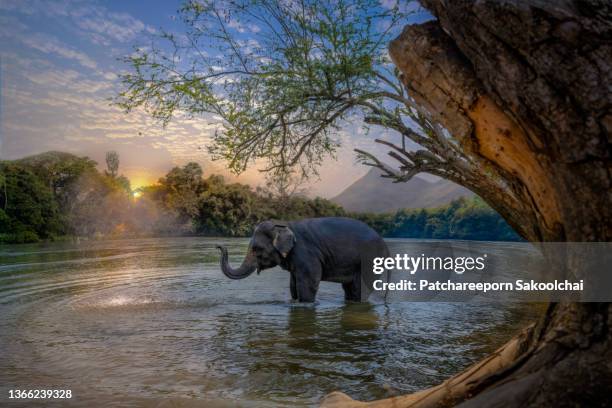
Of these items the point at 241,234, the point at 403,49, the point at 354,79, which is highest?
the point at 354,79

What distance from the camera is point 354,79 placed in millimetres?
9461

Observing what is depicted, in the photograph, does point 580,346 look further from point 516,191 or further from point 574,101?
point 574,101

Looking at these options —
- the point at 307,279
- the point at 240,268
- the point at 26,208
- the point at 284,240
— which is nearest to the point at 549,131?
the point at 284,240

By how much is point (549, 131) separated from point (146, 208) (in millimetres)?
56794

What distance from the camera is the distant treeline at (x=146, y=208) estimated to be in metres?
43.3

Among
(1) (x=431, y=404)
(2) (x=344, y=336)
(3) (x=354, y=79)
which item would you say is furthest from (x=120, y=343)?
(3) (x=354, y=79)

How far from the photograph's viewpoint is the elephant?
10.0m

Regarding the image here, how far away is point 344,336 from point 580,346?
4.69 meters

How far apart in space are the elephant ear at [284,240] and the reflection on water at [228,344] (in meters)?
1.12

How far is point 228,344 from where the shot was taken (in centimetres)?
628

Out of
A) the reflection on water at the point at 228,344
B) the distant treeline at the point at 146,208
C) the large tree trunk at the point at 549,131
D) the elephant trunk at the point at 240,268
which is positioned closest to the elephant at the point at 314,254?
the elephant trunk at the point at 240,268

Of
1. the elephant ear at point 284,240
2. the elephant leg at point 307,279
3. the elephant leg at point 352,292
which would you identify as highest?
the elephant ear at point 284,240

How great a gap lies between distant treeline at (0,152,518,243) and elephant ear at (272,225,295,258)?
31016mm

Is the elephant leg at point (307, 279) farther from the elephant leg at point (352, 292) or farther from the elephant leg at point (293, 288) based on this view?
the elephant leg at point (352, 292)
